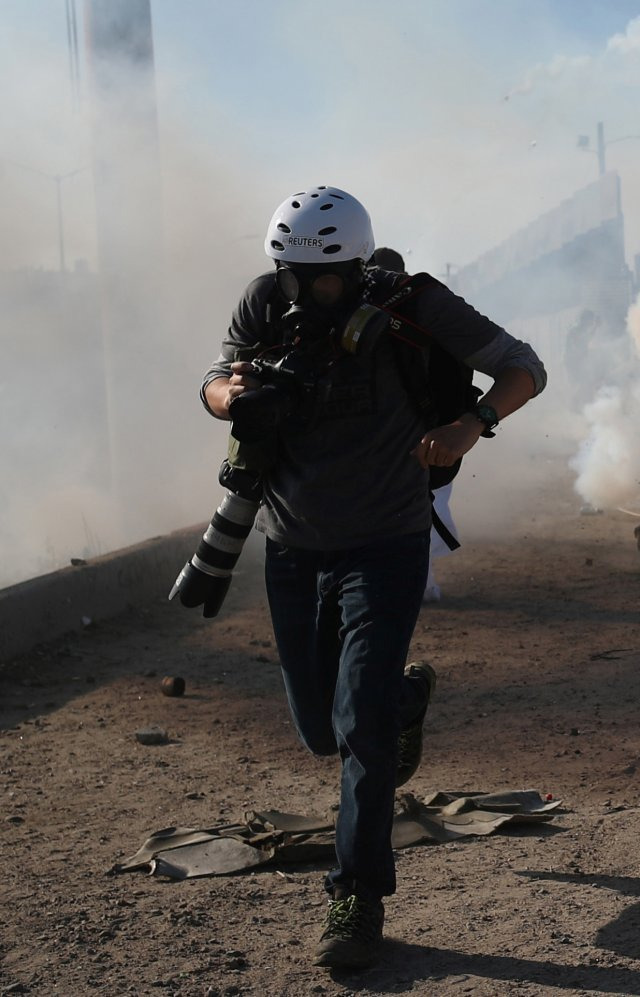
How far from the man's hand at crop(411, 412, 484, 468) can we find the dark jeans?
0.83ft

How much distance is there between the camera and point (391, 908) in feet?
11.9

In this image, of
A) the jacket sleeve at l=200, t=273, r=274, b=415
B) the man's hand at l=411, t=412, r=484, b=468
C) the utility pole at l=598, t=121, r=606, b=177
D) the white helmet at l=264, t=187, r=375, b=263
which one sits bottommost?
the man's hand at l=411, t=412, r=484, b=468

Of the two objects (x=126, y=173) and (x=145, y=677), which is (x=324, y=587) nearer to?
(x=145, y=677)

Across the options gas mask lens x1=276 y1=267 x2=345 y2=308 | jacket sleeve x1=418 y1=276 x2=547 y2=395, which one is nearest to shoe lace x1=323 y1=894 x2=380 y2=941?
jacket sleeve x1=418 y1=276 x2=547 y2=395

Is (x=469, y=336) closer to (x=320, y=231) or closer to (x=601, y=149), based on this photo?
(x=320, y=231)

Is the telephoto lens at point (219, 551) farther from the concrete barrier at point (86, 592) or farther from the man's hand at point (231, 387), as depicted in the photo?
the concrete barrier at point (86, 592)

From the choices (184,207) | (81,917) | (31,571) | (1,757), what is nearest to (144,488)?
(31,571)

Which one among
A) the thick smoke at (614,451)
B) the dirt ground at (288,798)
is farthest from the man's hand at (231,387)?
the thick smoke at (614,451)

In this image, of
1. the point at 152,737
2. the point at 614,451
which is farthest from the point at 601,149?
the point at 152,737

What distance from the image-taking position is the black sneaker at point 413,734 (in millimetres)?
3906

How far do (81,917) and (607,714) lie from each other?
2777 mm

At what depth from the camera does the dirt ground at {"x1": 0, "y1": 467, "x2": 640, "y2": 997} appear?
10.7 feet

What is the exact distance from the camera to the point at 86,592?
26.7 feet

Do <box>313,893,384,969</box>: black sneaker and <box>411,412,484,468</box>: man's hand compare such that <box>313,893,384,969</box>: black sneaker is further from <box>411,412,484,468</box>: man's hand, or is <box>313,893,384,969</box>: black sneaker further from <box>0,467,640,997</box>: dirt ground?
<box>411,412,484,468</box>: man's hand
